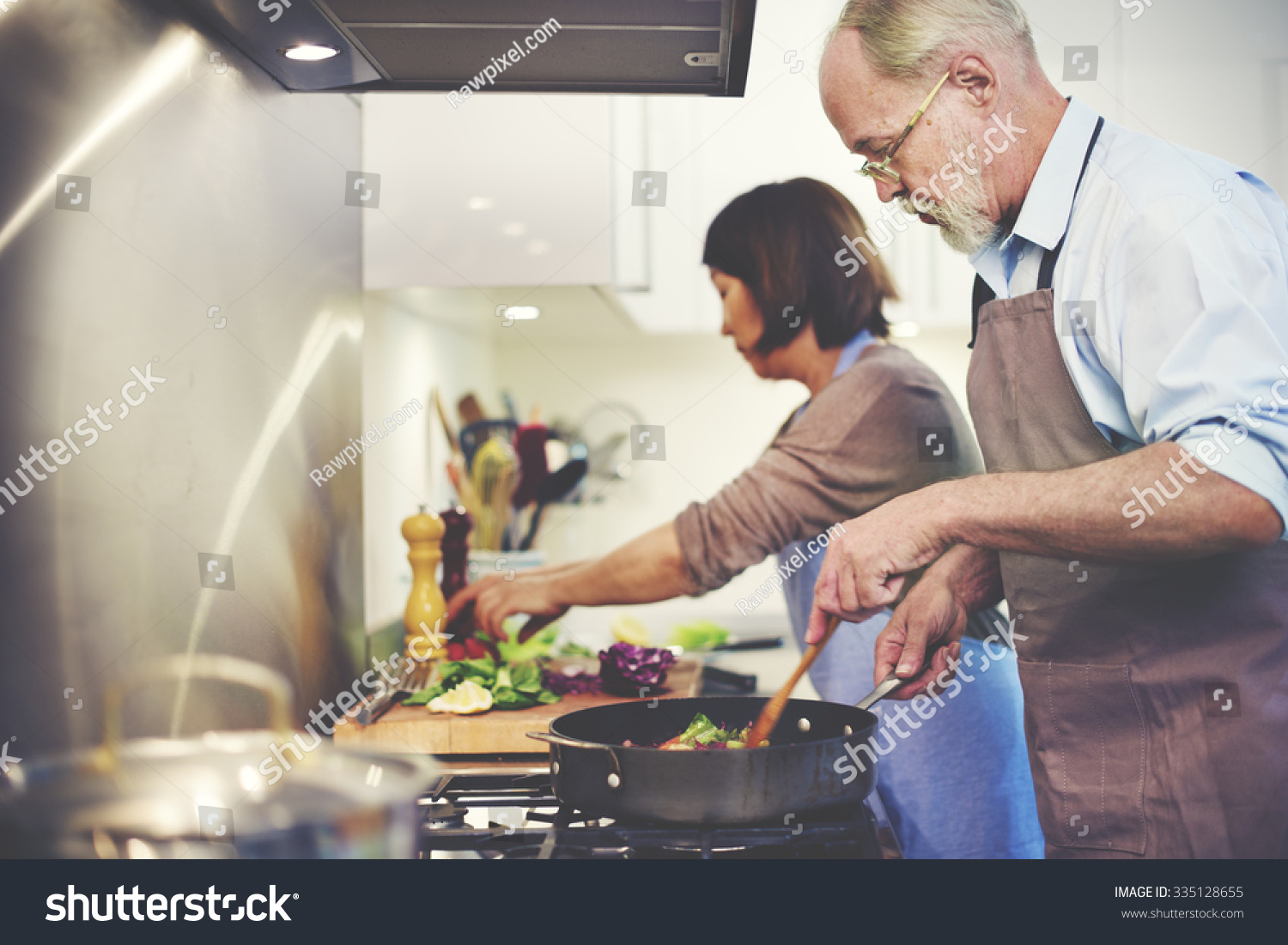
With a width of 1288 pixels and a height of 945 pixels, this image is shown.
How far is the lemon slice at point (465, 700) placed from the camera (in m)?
1.01

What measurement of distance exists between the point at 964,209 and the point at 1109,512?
0.32 m

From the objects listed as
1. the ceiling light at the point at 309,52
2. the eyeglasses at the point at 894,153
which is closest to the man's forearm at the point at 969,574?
the eyeglasses at the point at 894,153

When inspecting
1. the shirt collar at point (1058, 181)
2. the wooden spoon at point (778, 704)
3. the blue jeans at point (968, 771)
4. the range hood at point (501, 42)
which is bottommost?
the blue jeans at point (968, 771)

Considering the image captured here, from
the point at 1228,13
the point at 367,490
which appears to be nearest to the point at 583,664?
the point at 367,490

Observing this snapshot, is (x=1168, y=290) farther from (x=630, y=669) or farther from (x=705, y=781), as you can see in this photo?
(x=630, y=669)

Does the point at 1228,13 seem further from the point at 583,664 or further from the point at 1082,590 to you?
the point at 583,664

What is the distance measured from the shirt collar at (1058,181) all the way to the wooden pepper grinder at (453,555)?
0.82 m

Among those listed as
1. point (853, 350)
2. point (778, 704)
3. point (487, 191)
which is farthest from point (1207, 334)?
point (487, 191)

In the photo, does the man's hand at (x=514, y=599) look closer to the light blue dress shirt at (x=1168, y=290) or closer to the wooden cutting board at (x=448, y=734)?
the wooden cutting board at (x=448, y=734)

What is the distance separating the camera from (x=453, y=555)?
1327mm

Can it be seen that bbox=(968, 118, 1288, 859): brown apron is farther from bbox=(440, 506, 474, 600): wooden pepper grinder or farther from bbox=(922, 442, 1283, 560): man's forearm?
bbox=(440, 506, 474, 600): wooden pepper grinder

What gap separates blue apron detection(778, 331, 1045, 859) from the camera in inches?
42.3

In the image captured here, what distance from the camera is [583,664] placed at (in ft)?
4.14

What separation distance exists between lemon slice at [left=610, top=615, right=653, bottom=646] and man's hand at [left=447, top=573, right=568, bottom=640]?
267mm
